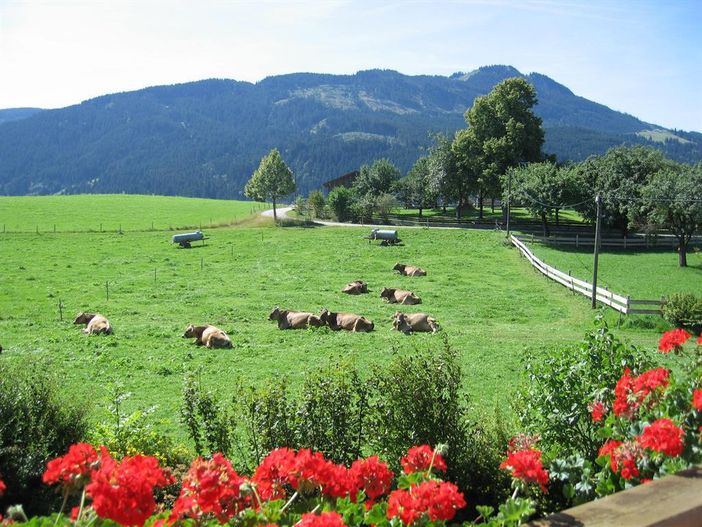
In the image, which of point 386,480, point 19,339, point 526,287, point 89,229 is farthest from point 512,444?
point 89,229

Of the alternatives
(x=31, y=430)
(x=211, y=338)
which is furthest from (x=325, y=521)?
(x=211, y=338)

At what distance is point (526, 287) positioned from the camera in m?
29.3

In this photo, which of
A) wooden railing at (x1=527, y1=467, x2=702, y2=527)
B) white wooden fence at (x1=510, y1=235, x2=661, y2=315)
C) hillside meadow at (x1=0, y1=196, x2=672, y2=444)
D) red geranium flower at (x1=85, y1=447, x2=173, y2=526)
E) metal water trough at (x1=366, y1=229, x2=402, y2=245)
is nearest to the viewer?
wooden railing at (x1=527, y1=467, x2=702, y2=527)

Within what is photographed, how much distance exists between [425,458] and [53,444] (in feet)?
23.1

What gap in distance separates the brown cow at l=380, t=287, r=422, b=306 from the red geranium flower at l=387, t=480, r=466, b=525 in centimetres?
2283

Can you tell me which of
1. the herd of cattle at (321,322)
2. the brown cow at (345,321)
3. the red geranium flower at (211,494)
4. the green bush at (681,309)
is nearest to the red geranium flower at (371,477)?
the red geranium flower at (211,494)

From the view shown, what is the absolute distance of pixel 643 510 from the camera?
2057 mm

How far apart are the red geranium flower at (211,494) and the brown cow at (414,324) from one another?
58.0ft

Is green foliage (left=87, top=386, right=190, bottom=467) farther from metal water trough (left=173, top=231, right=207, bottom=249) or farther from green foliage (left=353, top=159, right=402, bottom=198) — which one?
green foliage (left=353, top=159, right=402, bottom=198)

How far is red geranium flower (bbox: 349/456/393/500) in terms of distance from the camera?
3426 millimetres

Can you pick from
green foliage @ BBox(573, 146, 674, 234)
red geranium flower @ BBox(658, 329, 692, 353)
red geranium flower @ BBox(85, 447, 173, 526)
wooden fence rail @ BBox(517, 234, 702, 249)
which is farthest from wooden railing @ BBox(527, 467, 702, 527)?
green foliage @ BBox(573, 146, 674, 234)

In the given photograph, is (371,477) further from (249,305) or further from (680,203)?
(680,203)

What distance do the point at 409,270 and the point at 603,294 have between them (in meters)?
10.9

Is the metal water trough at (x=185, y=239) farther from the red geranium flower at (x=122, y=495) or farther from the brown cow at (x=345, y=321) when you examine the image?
the red geranium flower at (x=122, y=495)
